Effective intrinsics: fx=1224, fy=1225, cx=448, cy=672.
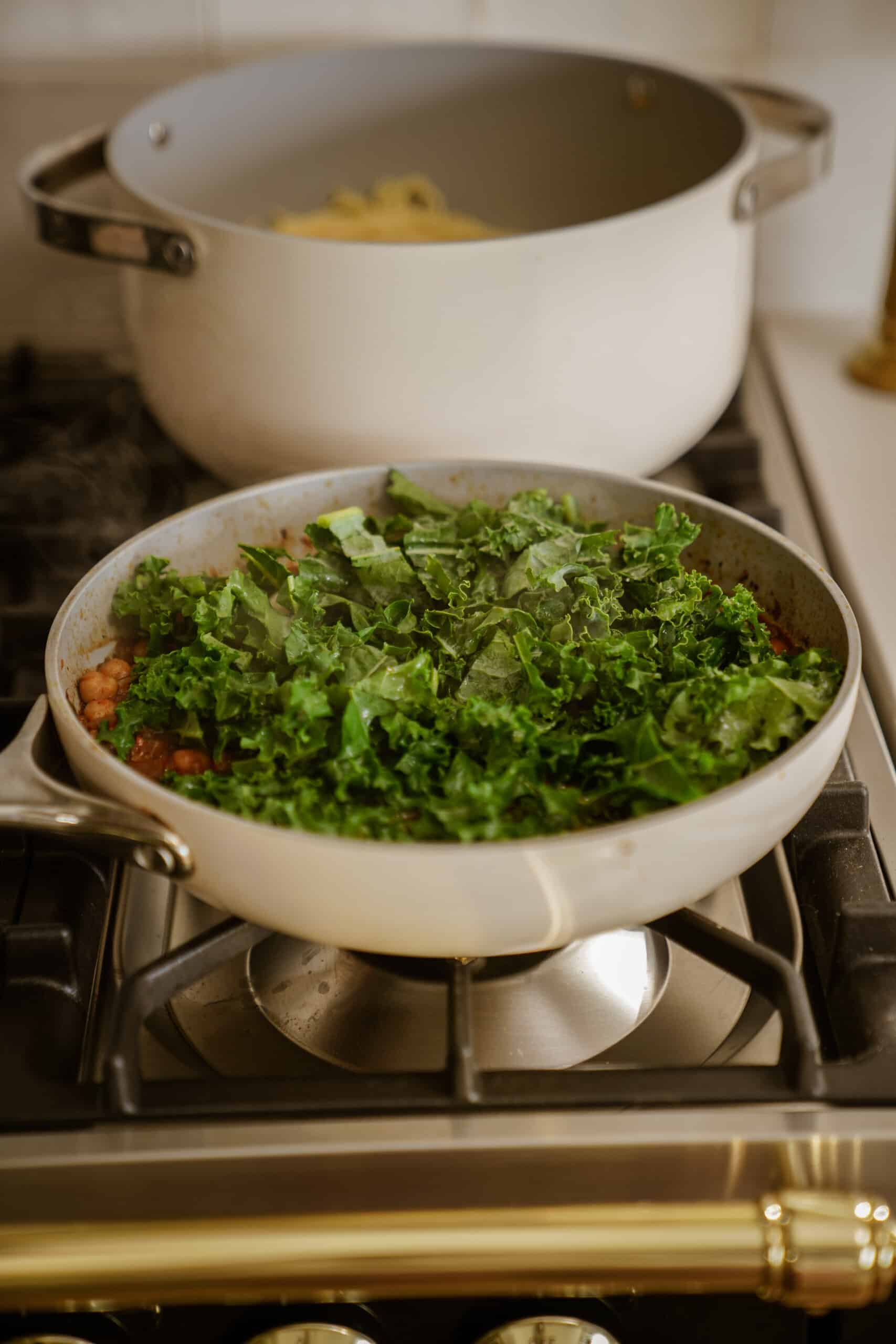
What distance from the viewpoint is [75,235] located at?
0.90 m

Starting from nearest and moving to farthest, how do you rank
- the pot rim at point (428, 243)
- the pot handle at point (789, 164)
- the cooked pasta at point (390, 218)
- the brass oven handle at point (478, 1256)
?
the brass oven handle at point (478, 1256) < the pot rim at point (428, 243) < the pot handle at point (789, 164) < the cooked pasta at point (390, 218)

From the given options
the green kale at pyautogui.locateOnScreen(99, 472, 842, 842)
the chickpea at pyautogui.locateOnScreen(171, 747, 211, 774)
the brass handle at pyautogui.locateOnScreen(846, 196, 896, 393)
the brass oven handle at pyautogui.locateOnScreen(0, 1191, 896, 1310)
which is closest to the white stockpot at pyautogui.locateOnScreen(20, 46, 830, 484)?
the green kale at pyautogui.locateOnScreen(99, 472, 842, 842)

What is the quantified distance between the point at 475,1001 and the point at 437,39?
3.17 ft

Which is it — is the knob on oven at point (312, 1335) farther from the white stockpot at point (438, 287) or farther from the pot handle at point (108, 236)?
the pot handle at point (108, 236)

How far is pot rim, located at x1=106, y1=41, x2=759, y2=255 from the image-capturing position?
0.82 meters

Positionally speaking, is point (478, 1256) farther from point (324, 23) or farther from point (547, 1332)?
point (324, 23)

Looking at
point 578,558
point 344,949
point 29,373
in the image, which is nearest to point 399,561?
point 578,558

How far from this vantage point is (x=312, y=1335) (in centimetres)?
59

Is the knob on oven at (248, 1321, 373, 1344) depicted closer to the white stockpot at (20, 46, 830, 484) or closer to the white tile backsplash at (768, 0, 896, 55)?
the white stockpot at (20, 46, 830, 484)

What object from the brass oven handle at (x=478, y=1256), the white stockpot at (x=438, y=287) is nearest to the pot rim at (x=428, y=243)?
the white stockpot at (x=438, y=287)

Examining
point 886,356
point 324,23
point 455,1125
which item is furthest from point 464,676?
point 324,23

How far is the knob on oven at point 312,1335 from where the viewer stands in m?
0.58

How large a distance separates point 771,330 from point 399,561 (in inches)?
29.2

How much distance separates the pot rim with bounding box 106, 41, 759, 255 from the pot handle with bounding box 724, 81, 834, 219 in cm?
2
